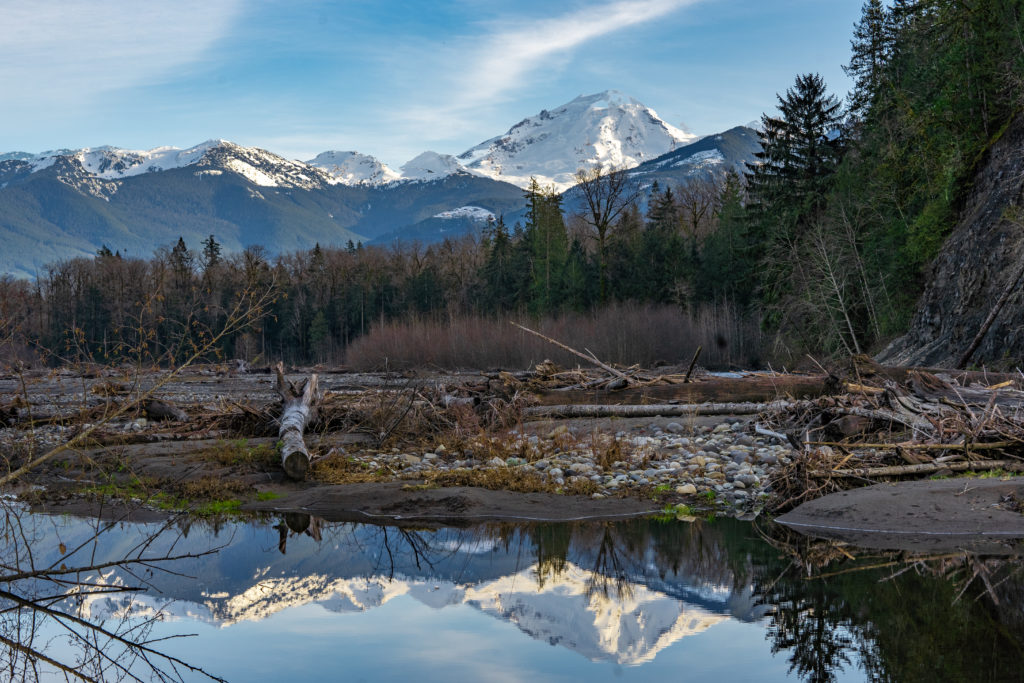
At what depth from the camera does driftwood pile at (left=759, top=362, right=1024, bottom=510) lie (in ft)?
32.4

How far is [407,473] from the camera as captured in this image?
12.2 meters

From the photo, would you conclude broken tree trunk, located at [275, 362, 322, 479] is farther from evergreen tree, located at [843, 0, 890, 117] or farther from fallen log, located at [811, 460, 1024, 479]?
evergreen tree, located at [843, 0, 890, 117]

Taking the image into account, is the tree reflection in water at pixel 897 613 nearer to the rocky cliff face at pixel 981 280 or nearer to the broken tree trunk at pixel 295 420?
the broken tree trunk at pixel 295 420

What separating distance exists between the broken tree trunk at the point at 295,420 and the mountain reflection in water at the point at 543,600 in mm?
2403

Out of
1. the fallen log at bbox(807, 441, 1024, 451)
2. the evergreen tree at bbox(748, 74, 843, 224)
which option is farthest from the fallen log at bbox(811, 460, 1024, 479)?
the evergreen tree at bbox(748, 74, 843, 224)

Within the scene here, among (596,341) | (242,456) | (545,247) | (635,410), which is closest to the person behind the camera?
(242,456)

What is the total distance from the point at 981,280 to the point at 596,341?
2017cm

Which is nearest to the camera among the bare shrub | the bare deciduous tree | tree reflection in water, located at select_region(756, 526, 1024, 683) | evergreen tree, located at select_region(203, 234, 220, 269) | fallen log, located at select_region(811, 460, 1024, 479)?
tree reflection in water, located at select_region(756, 526, 1024, 683)

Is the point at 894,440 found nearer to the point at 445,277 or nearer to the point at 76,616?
the point at 76,616

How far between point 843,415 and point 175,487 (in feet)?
31.7

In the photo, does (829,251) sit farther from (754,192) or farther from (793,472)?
(793,472)

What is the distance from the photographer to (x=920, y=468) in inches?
393

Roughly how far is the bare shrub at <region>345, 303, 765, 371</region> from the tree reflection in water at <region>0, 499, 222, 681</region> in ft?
107

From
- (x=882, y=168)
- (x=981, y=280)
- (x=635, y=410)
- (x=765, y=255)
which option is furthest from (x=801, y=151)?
(x=635, y=410)
